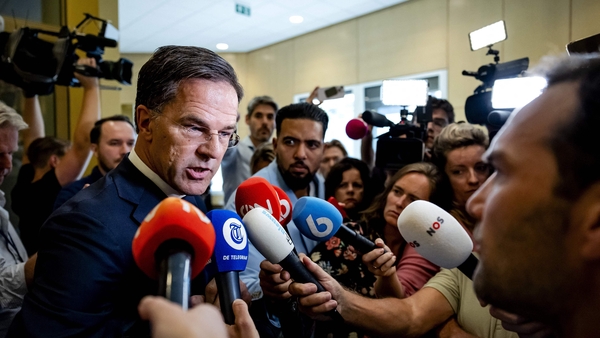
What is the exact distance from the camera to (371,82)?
17.2ft

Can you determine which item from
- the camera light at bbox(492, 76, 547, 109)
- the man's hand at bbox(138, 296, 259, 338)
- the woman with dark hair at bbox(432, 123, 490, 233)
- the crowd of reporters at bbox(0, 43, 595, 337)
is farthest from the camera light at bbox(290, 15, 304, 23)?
the man's hand at bbox(138, 296, 259, 338)

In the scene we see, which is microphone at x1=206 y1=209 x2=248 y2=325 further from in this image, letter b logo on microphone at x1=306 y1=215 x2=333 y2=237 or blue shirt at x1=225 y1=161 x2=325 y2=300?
blue shirt at x1=225 y1=161 x2=325 y2=300

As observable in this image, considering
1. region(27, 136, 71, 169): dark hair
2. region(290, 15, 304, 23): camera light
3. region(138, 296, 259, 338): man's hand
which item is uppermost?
region(290, 15, 304, 23): camera light

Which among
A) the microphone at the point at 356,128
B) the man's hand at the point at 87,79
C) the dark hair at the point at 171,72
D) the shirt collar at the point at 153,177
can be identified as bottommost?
the shirt collar at the point at 153,177

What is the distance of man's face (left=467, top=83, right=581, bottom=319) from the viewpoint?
557mm

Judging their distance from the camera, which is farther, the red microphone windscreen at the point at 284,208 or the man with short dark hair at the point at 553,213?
the red microphone windscreen at the point at 284,208

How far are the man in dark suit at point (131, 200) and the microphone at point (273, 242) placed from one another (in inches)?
6.1

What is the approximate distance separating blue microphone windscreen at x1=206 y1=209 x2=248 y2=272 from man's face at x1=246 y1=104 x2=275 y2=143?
235 cm

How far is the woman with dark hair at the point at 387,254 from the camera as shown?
137 cm

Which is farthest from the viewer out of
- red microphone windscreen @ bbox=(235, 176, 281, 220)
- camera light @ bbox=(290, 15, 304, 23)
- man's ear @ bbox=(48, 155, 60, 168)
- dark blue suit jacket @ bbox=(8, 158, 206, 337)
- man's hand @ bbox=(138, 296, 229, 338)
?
camera light @ bbox=(290, 15, 304, 23)

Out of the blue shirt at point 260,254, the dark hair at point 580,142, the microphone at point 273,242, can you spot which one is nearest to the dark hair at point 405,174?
the blue shirt at point 260,254

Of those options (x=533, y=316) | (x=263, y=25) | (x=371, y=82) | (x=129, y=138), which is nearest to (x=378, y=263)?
(x=533, y=316)

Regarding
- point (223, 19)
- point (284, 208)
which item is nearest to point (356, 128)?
point (284, 208)

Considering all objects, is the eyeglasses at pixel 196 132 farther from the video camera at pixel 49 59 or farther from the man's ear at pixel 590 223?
the video camera at pixel 49 59
